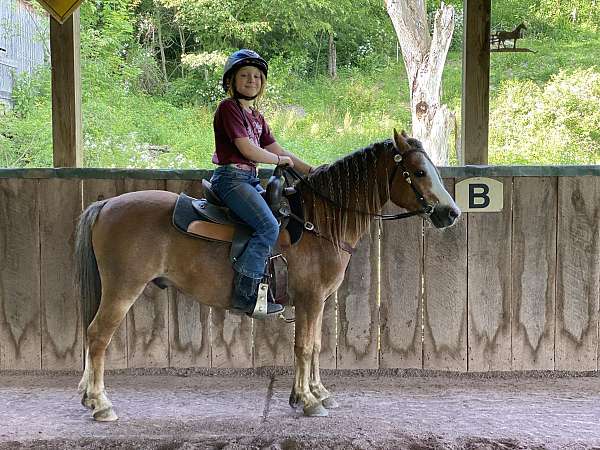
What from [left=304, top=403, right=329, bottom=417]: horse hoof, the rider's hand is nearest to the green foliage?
the rider's hand

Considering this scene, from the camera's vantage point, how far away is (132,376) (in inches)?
180

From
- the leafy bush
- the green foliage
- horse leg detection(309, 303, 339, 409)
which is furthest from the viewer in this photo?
the leafy bush

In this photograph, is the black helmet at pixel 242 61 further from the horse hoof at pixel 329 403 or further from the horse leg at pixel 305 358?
the horse hoof at pixel 329 403

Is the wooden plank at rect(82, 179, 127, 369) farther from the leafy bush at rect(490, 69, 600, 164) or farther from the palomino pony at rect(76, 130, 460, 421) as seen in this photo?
the leafy bush at rect(490, 69, 600, 164)

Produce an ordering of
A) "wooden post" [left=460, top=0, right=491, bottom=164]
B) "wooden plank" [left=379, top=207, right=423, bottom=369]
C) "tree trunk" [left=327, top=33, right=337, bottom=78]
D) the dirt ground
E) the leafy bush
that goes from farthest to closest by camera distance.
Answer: "tree trunk" [left=327, top=33, right=337, bottom=78] < the leafy bush < "wooden plank" [left=379, top=207, right=423, bottom=369] < "wooden post" [left=460, top=0, right=491, bottom=164] < the dirt ground

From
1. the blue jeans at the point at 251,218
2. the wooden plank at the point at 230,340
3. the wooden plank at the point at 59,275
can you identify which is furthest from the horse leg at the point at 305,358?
the wooden plank at the point at 59,275

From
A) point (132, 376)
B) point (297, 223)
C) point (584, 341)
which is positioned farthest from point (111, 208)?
point (584, 341)

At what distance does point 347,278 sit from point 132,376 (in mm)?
1802

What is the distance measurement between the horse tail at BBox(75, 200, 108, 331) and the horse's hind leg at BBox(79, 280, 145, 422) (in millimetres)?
132

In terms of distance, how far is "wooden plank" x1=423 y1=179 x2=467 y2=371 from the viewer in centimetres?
450

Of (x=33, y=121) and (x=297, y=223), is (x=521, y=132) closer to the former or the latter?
(x=297, y=223)

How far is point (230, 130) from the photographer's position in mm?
3621

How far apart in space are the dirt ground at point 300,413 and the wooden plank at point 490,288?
180 mm

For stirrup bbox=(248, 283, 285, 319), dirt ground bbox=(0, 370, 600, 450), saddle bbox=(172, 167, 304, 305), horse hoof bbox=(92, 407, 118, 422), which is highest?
saddle bbox=(172, 167, 304, 305)
